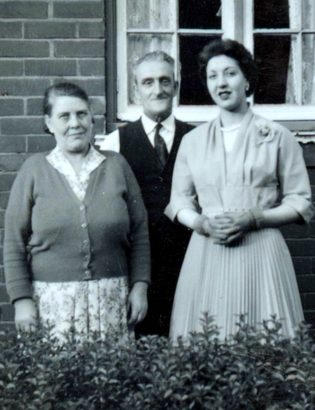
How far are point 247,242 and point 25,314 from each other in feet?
3.39

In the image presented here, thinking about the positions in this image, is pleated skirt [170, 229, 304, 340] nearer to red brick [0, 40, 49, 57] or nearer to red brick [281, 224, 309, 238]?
red brick [281, 224, 309, 238]

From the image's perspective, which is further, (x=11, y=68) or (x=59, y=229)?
(x=11, y=68)

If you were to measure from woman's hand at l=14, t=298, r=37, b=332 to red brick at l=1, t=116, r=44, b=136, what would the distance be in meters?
1.55

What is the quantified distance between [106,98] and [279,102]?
3.84ft

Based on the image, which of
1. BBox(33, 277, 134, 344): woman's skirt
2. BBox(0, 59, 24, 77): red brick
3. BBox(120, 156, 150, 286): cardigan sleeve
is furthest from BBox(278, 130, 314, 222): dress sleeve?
BBox(0, 59, 24, 77): red brick

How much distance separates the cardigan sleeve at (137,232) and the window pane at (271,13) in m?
1.97

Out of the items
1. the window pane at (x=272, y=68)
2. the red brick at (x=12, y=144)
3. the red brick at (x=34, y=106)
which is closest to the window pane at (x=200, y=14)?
the window pane at (x=272, y=68)

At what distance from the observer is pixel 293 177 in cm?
366

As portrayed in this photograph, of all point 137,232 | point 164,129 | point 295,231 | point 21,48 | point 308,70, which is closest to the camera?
point 137,232

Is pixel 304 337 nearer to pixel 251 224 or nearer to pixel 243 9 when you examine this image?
pixel 251 224

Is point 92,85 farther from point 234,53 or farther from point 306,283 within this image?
point 306,283

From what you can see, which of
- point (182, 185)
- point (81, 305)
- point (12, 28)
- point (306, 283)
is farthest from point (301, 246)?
point (12, 28)

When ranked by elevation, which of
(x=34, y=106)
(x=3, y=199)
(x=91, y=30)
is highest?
(x=91, y=30)

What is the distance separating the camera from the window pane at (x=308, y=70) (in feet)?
17.7
